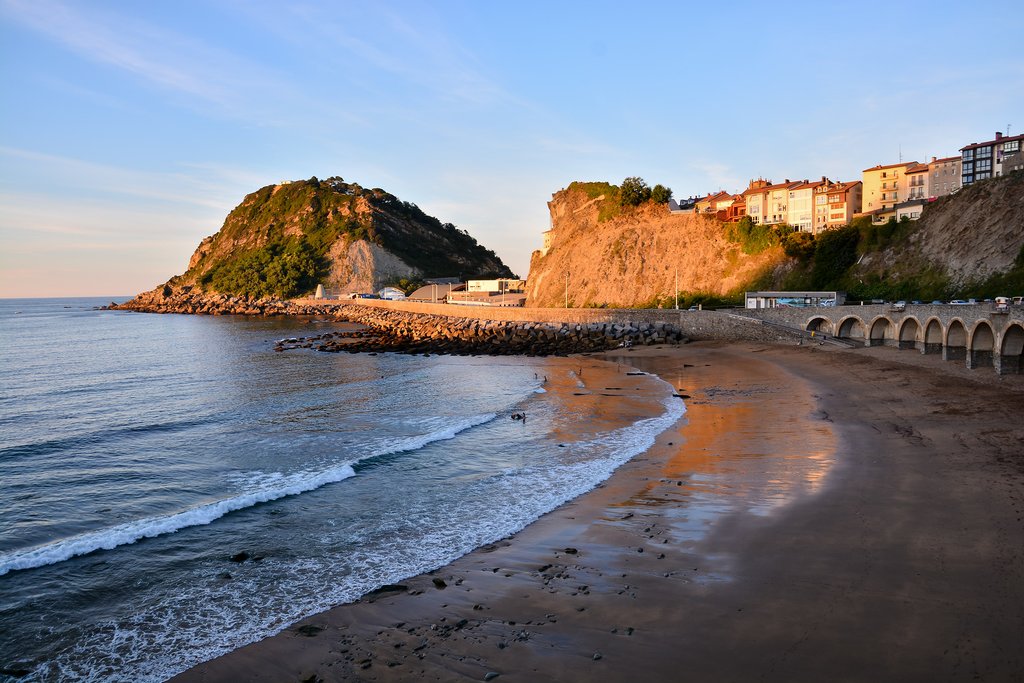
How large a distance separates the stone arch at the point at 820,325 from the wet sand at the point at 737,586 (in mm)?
27275

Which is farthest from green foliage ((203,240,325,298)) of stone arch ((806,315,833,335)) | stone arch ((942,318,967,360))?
stone arch ((942,318,967,360))

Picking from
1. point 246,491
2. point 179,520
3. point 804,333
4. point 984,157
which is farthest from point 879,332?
point 984,157

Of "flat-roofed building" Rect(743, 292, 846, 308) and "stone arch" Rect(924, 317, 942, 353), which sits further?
"flat-roofed building" Rect(743, 292, 846, 308)

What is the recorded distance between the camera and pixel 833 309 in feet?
143

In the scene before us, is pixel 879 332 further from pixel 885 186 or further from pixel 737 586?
pixel 885 186

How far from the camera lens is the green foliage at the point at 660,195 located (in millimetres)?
81375

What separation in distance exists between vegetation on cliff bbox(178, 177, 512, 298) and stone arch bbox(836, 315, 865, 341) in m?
116

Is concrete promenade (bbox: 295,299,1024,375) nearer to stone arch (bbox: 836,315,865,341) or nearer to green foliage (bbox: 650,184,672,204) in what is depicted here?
stone arch (bbox: 836,315,865,341)

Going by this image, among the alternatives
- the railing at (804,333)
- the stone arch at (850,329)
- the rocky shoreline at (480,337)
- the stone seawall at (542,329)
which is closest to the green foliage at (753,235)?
the stone seawall at (542,329)

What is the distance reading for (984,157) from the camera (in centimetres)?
7900

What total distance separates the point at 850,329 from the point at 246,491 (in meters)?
40.2

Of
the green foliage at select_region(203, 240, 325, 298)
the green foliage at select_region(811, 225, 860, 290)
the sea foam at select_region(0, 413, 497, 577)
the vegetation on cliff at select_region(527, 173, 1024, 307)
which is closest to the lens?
the sea foam at select_region(0, 413, 497, 577)

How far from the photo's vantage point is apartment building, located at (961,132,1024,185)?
3004 inches

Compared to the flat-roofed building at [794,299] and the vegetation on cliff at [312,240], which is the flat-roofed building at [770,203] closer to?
the flat-roofed building at [794,299]
